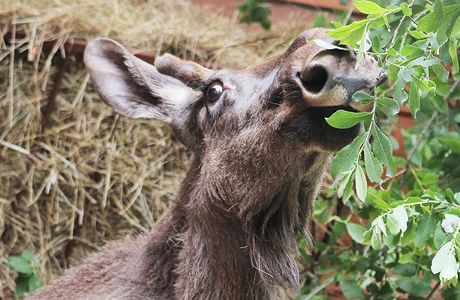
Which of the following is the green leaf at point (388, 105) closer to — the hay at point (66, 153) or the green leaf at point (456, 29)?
the green leaf at point (456, 29)

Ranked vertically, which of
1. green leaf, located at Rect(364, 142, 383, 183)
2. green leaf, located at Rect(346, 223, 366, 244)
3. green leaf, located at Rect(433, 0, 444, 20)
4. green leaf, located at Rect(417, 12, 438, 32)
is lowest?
green leaf, located at Rect(346, 223, 366, 244)

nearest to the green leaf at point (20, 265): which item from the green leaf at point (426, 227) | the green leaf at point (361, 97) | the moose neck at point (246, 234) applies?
the moose neck at point (246, 234)

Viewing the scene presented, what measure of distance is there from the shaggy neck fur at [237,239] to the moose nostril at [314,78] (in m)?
0.40

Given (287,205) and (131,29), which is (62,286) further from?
(131,29)

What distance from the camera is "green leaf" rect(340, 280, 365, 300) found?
394cm

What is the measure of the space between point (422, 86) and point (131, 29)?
2833mm

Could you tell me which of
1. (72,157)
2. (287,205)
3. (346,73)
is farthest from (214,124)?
(72,157)

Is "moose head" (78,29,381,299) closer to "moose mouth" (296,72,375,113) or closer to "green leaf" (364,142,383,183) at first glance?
"moose mouth" (296,72,375,113)

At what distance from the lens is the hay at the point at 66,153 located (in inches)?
182

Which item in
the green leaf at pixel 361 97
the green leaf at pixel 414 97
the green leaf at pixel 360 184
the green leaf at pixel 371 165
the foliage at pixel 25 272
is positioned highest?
the green leaf at pixel 414 97

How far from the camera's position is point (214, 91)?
11.3 ft

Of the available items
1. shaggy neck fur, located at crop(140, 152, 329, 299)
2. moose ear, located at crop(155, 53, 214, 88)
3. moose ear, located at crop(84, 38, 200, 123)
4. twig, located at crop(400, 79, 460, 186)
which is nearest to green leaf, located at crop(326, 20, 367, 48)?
shaggy neck fur, located at crop(140, 152, 329, 299)

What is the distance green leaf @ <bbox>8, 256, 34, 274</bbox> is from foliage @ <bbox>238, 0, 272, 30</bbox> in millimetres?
2051

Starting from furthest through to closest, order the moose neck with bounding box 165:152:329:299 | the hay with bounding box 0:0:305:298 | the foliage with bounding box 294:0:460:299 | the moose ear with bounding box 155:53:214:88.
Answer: the hay with bounding box 0:0:305:298, the moose ear with bounding box 155:53:214:88, the moose neck with bounding box 165:152:329:299, the foliage with bounding box 294:0:460:299
